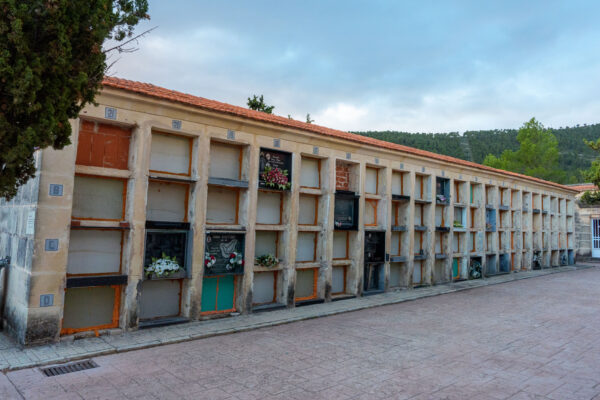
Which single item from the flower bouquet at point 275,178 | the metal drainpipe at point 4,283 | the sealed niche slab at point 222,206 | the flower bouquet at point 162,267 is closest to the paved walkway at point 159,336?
the metal drainpipe at point 4,283

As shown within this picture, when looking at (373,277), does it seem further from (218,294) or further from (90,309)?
(90,309)

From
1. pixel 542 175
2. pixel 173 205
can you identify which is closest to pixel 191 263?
pixel 173 205

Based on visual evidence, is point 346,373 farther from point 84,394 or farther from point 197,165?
point 197,165

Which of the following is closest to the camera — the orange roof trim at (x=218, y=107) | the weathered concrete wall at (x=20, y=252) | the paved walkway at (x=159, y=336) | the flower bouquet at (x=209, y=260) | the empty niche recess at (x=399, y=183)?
the paved walkway at (x=159, y=336)

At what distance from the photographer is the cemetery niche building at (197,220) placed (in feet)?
26.9

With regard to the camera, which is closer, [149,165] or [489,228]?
[149,165]

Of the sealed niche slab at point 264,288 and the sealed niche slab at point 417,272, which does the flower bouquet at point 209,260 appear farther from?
the sealed niche slab at point 417,272

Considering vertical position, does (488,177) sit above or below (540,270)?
above

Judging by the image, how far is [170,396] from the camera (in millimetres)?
5637

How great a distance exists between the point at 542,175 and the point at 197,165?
3643 cm

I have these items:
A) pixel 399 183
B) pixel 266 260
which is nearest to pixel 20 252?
pixel 266 260

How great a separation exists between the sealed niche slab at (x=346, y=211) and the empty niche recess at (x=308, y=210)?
671 millimetres

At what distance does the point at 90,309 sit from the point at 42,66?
569cm

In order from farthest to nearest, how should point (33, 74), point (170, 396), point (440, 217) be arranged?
point (440, 217) < point (170, 396) < point (33, 74)
